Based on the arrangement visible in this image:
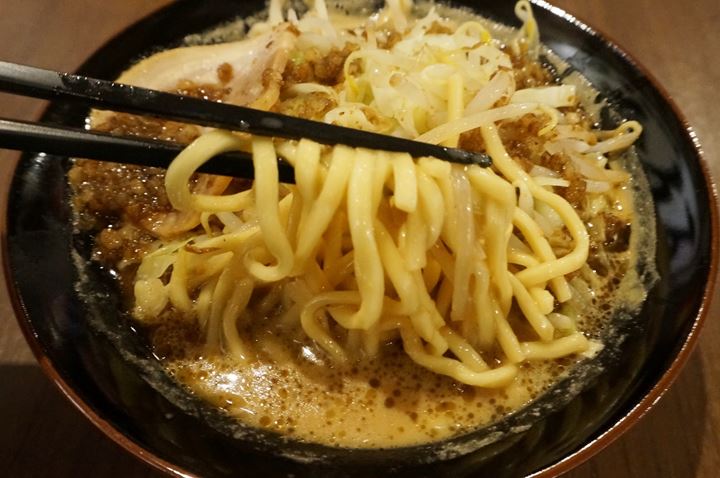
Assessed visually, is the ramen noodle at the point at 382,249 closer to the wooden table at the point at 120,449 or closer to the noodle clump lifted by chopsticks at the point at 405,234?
the noodle clump lifted by chopsticks at the point at 405,234

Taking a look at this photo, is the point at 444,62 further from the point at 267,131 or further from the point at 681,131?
the point at 267,131

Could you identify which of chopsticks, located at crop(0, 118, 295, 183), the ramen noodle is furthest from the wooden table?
chopsticks, located at crop(0, 118, 295, 183)

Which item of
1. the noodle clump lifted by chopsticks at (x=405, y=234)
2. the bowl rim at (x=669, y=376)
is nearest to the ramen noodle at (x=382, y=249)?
the noodle clump lifted by chopsticks at (x=405, y=234)

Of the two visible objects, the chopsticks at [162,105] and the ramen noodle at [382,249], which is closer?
the chopsticks at [162,105]

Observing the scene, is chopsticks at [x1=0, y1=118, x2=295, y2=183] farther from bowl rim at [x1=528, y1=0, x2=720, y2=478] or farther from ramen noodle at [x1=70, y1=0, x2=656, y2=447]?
bowl rim at [x1=528, y1=0, x2=720, y2=478]

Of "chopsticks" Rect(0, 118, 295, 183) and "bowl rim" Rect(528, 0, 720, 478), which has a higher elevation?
"chopsticks" Rect(0, 118, 295, 183)

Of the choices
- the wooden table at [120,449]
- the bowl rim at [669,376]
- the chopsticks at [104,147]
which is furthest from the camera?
the wooden table at [120,449]

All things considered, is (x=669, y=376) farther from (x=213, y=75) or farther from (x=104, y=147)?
(x=213, y=75)
